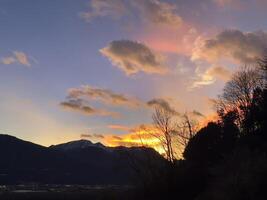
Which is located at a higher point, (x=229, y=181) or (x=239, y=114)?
(x=239, y=114)

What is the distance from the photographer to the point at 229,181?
1389 inches

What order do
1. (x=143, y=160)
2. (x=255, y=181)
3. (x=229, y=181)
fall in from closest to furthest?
(x=255, y=181) → (x=229, y=181) → (x=143, y=160)

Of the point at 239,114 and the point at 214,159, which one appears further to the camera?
the point at 239,114

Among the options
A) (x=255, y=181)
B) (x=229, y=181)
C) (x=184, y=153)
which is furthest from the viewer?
(x=184, y=153)

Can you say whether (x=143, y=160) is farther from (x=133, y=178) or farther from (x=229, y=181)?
(x=229, y=181)

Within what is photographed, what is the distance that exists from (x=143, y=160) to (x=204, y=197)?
14.4m

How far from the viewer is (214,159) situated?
5969 cm

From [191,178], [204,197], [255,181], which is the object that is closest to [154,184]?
[191,178]

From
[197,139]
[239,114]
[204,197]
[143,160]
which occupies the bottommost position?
[204,197]

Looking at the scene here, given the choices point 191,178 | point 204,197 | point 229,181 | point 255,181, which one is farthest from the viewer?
point 191,178

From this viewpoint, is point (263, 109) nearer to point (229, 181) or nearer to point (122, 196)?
point (122, 196)

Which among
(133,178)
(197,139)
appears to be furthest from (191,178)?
(197,139)

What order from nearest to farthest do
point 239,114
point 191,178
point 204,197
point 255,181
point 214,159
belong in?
point 255,181, point 204,197, point 191,178, point 214,159, point 239,114

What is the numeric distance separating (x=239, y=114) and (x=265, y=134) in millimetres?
17513
